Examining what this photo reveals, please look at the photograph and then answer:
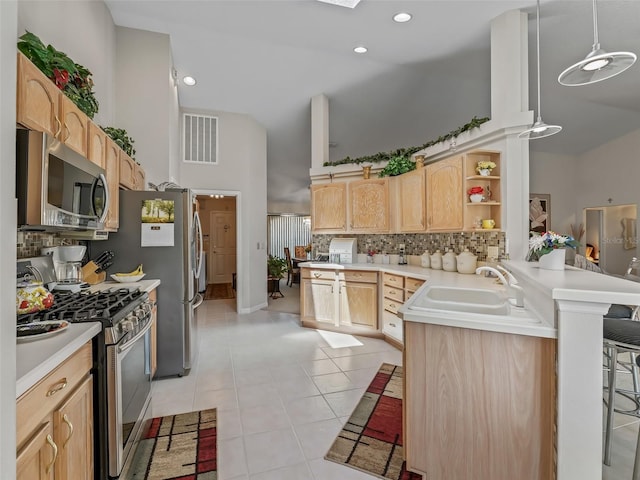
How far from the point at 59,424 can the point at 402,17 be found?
13.1 feet

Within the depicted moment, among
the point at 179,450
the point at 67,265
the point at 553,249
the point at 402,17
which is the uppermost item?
the point at 402,17

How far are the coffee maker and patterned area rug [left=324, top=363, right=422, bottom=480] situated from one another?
79.8 inches

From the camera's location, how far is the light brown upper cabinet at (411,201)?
396 cm

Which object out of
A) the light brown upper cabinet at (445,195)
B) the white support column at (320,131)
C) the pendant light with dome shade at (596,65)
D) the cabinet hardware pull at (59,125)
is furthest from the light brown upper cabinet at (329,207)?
the cabinet hardware pull at (59,125)

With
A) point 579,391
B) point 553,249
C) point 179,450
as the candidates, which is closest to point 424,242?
point 553,249

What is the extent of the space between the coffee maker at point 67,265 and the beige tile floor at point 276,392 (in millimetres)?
1098

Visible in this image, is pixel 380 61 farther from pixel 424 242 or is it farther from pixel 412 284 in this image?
pixel 412 284

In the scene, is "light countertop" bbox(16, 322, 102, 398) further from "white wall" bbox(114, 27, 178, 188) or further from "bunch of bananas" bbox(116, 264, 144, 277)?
"white wall" bbox(114, 27, 178, 188)

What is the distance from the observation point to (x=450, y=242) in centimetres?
402

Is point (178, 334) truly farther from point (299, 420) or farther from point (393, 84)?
point (393, 84)

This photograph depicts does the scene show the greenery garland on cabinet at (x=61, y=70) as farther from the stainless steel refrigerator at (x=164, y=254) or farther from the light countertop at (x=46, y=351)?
the light countertop at (x=46, y=351)

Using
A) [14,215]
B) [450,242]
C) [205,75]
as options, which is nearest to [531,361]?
[14,215]

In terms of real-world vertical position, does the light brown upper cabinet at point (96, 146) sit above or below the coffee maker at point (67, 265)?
above

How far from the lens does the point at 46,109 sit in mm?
1629
